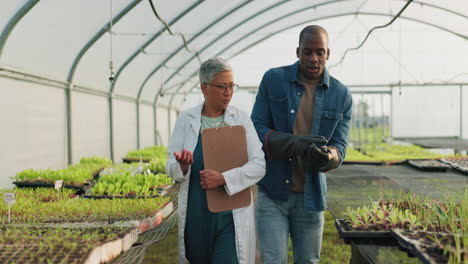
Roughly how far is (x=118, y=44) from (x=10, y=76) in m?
2.43

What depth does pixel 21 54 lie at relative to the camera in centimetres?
461

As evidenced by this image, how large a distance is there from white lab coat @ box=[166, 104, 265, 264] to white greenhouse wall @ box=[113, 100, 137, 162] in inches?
247

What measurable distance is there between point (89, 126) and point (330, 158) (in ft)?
18.2

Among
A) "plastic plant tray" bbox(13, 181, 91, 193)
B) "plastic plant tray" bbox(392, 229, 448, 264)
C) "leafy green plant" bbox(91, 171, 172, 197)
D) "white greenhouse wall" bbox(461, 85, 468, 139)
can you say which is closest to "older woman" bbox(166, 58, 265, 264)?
"plastic plant tray" bbox(392, 229, 448, 264)

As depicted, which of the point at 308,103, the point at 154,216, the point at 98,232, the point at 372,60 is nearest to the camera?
the point at 308,103

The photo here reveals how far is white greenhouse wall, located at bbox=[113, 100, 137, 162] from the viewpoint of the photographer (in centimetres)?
810

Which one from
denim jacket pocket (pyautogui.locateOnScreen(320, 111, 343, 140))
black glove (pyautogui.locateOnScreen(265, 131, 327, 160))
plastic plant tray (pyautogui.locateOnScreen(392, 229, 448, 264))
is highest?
denim jacket pocket (pyautogui.locateOnScreen(320, 111, 343, 140))

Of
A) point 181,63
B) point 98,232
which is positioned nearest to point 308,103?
point 98,232

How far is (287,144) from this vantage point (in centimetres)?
192

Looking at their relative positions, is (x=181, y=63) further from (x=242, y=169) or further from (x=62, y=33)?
(x=242, y=169)

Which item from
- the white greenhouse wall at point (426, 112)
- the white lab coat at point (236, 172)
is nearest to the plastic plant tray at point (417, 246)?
the white lab coat at point (236, 172)

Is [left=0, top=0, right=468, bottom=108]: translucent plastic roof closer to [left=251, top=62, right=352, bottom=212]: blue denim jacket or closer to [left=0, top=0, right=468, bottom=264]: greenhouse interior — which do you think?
[left=0, top=0, right=468, bottom=264]: greenhouse interior

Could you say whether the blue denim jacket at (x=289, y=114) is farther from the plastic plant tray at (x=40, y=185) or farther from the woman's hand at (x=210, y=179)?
the plastic plant tray at (x=40, y=185)

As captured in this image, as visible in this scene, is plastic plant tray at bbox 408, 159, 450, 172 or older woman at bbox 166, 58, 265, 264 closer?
older woman at bbox 166, 58, 265, 264
